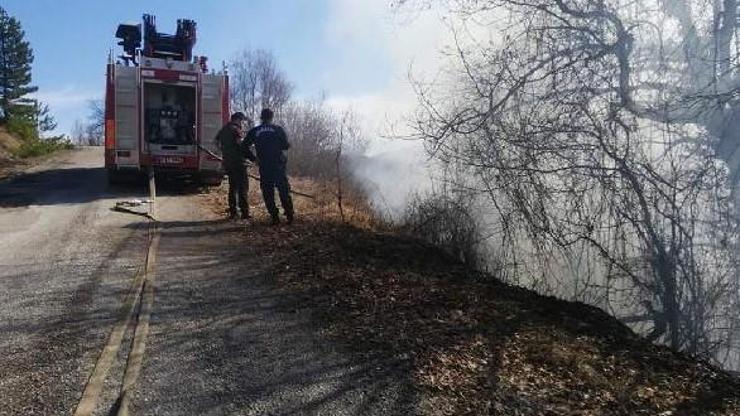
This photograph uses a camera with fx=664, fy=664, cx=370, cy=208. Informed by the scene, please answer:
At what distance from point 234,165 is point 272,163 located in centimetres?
118

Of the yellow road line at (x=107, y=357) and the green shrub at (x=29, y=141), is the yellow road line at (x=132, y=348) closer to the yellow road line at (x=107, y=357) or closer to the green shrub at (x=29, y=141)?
the yellow road line at (x=107, y=357)

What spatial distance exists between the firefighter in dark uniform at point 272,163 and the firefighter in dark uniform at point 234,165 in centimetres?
73

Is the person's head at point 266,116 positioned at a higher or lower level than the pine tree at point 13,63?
lower

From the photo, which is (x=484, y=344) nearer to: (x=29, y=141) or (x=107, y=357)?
(x=107, y=357)

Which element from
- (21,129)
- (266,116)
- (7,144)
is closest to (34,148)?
(7,144)

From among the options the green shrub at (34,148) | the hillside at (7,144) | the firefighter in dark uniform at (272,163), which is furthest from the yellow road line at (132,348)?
the green shrub at (34,148)

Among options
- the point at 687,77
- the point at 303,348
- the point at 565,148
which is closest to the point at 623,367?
the point at 303,348

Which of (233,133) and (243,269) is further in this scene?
(233,133)

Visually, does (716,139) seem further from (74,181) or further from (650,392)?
(74,181)

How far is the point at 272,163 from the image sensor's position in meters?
11.0

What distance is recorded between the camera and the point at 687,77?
8641mm

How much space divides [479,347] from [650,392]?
128 centimetres

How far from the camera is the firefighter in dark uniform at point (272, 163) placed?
36.0 feet

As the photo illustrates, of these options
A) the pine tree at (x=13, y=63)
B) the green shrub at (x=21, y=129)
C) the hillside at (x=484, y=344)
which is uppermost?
the pine tree at (x=13, y=63)
